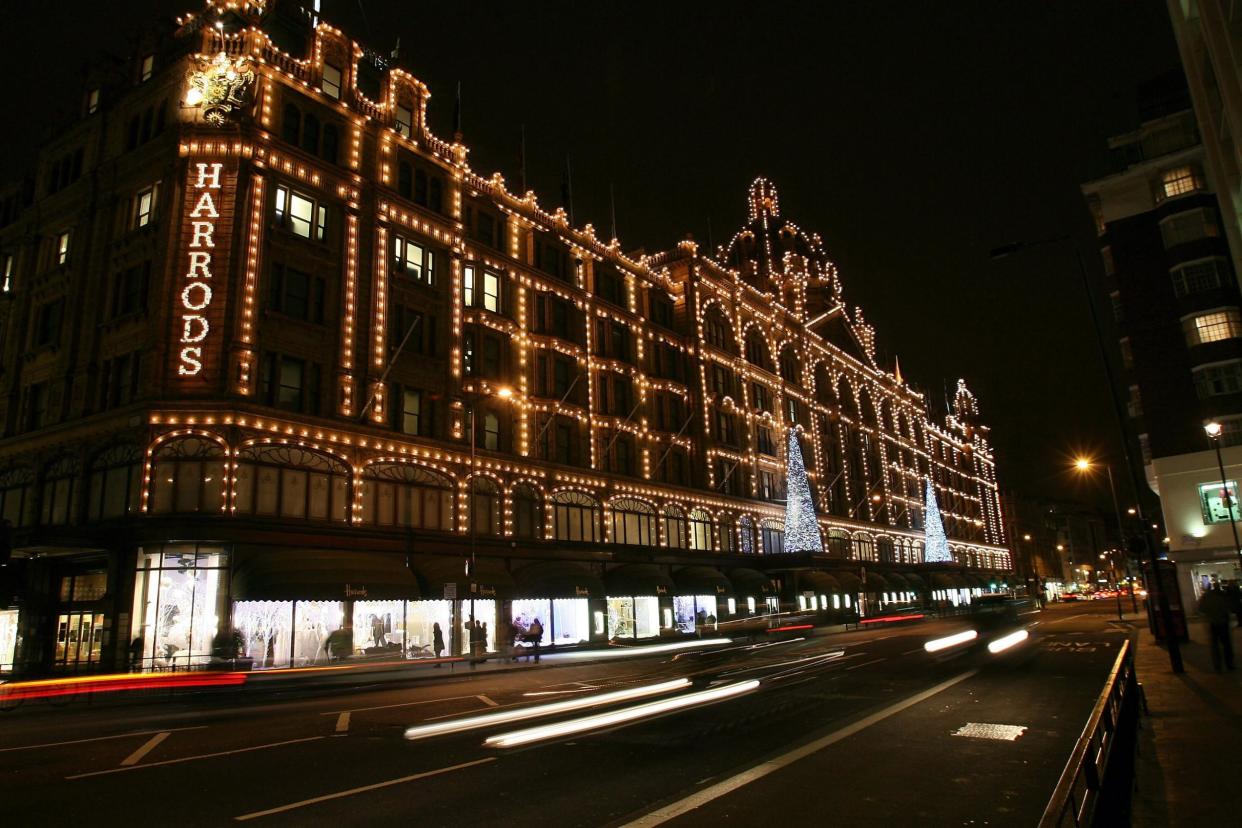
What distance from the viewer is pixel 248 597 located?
90.8 feet

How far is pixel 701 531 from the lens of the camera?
54844mm

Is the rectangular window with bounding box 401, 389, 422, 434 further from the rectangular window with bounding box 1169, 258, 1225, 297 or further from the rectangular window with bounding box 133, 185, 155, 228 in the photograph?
the rectangular window with bounding box 1169, 258, 1225, 297

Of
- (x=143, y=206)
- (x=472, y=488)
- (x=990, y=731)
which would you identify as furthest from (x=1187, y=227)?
(x=143, y=206)

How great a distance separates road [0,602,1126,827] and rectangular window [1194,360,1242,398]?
119 feet

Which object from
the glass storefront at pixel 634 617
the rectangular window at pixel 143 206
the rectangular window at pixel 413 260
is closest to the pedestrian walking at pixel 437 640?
the glass storefront at pixel 634 617

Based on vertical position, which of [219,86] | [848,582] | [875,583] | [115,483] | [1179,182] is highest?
[1179,182]

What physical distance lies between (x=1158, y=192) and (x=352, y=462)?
53.6 meters

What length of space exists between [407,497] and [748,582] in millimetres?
26804

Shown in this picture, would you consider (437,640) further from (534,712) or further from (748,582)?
(748,582)

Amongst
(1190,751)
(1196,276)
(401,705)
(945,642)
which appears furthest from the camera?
(1196,276)

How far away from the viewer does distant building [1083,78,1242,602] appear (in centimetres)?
4838

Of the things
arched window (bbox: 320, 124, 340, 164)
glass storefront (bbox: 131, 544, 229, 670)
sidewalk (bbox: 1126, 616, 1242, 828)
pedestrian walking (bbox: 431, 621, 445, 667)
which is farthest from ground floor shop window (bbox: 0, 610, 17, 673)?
sidewalk (bbox: 1126, 616, 1242, 828)

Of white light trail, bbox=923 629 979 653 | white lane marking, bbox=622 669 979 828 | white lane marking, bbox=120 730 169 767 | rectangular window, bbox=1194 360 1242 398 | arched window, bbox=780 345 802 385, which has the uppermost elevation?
arched window, bbox=780 345 802 385

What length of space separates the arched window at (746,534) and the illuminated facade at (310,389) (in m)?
4.27
